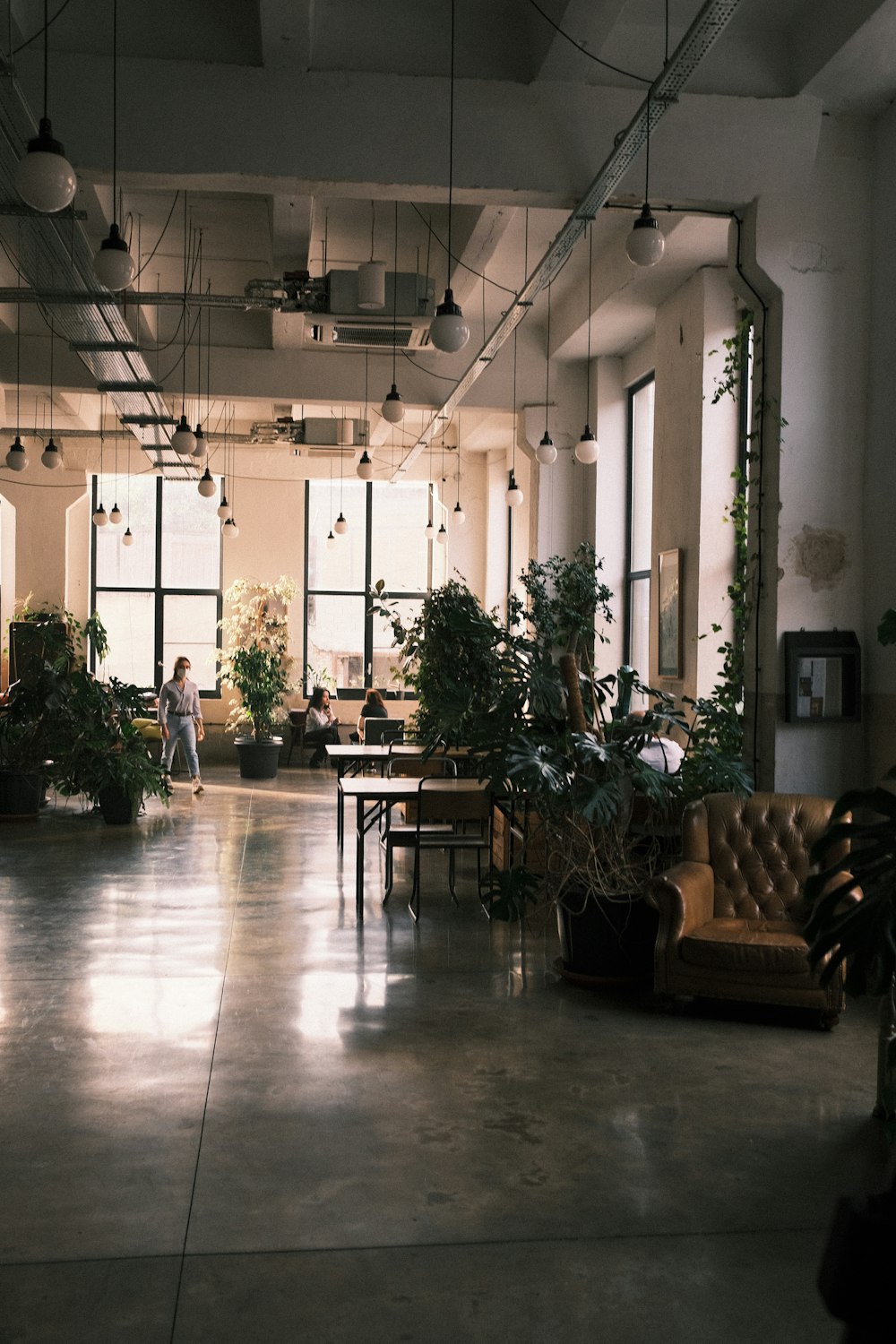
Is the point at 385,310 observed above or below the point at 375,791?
above

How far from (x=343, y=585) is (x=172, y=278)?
7728 mm

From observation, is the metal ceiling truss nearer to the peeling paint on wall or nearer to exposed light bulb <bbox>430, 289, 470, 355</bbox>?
exposed light bulb <bbox>430, 289, 470, 355</bbox>

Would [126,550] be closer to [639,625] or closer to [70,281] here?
[639,625]

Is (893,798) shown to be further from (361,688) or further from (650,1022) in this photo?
(361,688)

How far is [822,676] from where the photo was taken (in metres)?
6.50

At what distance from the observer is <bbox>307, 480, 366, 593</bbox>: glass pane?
18344mm

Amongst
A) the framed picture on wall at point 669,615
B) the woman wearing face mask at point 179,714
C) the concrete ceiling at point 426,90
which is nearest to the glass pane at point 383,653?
the woman wearing face mask at point 179,714

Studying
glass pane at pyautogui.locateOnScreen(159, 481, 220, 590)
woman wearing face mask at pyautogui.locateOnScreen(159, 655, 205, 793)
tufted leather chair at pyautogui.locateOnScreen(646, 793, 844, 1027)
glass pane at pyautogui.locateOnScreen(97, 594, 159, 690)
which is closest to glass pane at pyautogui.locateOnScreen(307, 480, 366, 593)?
glass pane at pyautogui.locateOnScreen(159, 481, 220, 590)

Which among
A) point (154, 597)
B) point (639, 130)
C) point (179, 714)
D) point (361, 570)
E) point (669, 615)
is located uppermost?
point (639, 130)

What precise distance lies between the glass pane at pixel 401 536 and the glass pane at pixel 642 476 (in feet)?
24.2

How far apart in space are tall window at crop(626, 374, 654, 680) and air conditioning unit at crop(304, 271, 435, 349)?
10.2ft

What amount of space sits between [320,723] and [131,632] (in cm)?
376

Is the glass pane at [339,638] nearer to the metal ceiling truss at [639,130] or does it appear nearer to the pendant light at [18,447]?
the pendant light at [18,447]

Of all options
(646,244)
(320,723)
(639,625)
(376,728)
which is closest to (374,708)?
(376,728)
